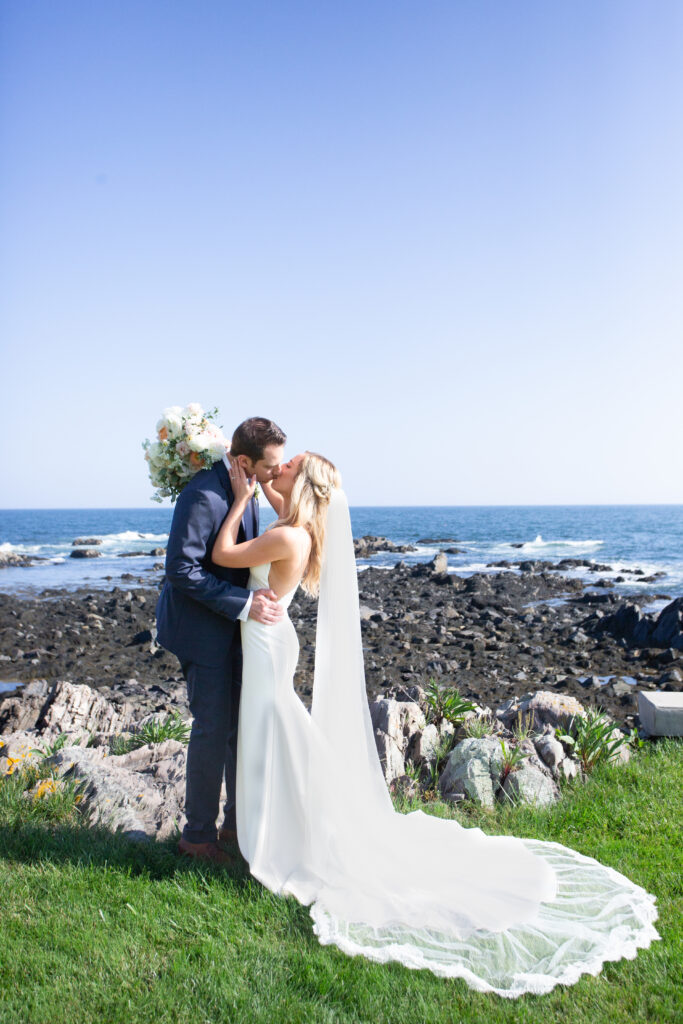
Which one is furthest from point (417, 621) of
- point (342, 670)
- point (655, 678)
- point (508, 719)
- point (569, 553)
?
point (569, 553)

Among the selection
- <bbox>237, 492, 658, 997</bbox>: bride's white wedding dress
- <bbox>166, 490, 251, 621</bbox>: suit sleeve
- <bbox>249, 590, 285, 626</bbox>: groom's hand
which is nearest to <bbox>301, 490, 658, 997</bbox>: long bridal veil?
<bbox>237, 492, 658, 997</bbox>: bride's white wedding dress

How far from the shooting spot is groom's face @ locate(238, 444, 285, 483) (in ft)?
14.4

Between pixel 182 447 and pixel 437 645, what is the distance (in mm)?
12371

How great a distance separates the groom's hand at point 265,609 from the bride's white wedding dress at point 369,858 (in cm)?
6

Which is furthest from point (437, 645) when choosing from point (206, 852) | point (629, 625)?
point (206, 852)

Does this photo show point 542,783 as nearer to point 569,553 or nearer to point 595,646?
point 595,646

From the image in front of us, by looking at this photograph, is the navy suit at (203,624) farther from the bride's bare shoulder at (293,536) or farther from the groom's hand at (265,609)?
the bride's bare shoulder at (293,536)

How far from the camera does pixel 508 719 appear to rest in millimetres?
7105

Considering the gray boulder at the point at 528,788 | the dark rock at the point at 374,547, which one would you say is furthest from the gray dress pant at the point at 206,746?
the dark rock at the point at 374,547

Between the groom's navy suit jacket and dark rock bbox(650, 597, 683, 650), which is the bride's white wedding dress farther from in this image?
dark rock bbox(650, 597, 683, 650)

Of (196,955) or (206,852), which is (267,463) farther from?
(196,955)

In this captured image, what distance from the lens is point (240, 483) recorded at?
4.42 meters

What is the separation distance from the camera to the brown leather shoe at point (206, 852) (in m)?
4.29

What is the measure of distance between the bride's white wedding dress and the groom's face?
46 cm
